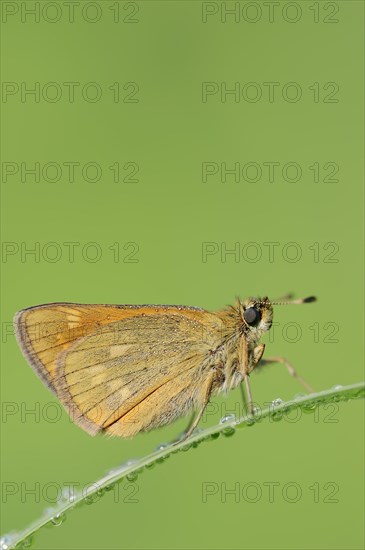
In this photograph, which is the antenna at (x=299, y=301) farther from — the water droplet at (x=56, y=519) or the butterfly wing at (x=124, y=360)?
the water droplet at (x=56, y=519)

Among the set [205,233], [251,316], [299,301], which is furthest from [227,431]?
[205,233]

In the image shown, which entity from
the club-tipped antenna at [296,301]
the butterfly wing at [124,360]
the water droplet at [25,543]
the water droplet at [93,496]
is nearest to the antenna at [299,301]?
the club-tipped antenna at [296,301]

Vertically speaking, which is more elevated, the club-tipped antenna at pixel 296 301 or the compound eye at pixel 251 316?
the club-tipped antenna at pixel 296 301

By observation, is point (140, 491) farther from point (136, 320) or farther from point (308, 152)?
point (308, 152)

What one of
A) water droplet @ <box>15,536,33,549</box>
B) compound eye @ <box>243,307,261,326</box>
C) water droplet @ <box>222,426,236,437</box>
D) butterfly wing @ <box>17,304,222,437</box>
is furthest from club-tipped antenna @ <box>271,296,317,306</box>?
water droplet @ <box>15,536,33,549</box>

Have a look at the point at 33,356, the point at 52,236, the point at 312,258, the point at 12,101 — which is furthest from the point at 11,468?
the point at 12,101

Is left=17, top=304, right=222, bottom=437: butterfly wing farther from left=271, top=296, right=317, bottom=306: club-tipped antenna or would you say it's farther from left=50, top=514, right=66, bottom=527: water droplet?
left=50, top=514, right=66, bottom=527: water droplet
